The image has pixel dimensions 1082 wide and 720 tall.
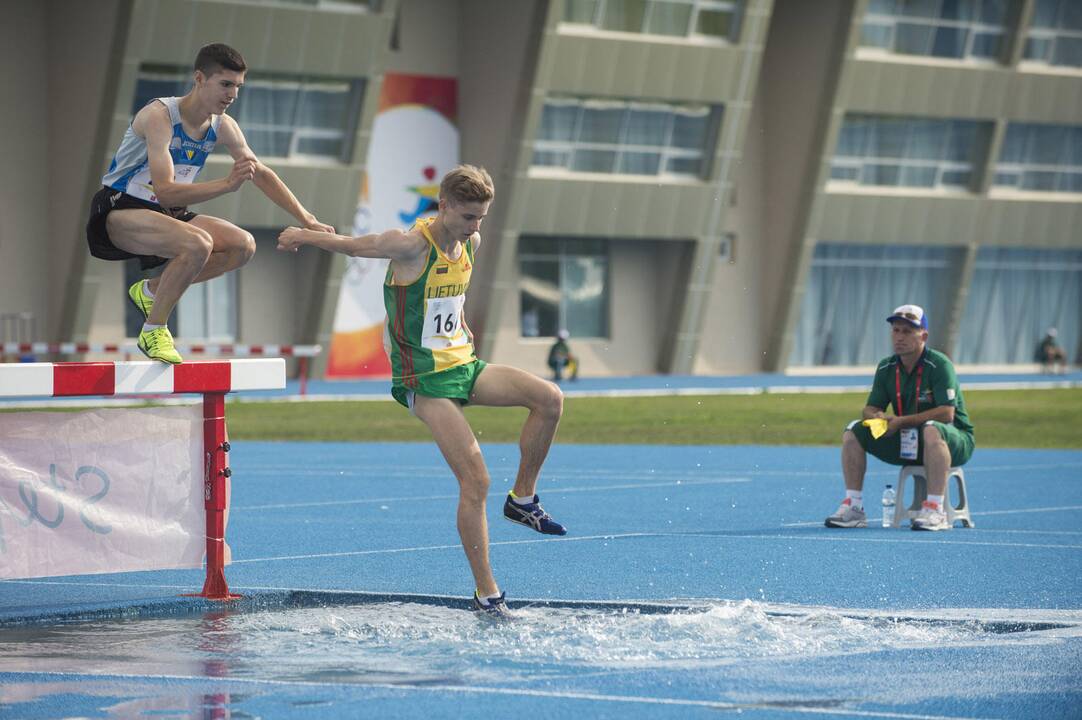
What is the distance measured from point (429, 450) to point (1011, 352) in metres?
35.8

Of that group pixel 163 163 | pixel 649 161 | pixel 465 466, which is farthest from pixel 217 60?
pixel 649 161

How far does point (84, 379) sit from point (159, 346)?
0.63 m

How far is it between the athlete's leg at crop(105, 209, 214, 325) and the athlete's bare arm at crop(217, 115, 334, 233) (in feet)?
1.43

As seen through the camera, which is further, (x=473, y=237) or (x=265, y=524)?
(x=265, y=524)

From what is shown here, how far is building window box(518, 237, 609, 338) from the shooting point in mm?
46625

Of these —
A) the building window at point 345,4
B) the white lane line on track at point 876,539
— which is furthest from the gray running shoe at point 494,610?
the building window at point 345,4

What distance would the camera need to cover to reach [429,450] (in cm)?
2234

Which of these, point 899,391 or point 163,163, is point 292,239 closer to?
point 163,163

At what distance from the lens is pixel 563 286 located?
47438mm

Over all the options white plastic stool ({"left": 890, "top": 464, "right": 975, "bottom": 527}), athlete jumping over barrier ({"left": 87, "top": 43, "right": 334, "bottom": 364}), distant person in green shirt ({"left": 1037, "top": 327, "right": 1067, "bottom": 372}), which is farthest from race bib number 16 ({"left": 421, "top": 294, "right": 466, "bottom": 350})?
distant person in green shirt ({"left": 1037, "top": 327, "right": 1067, "bottom": 372})

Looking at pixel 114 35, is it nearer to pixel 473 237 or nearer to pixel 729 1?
pixel 729 1

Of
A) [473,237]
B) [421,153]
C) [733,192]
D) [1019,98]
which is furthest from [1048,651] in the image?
[1019,98]

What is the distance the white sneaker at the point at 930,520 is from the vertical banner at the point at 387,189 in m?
30.8

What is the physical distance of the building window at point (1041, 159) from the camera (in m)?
52.4
